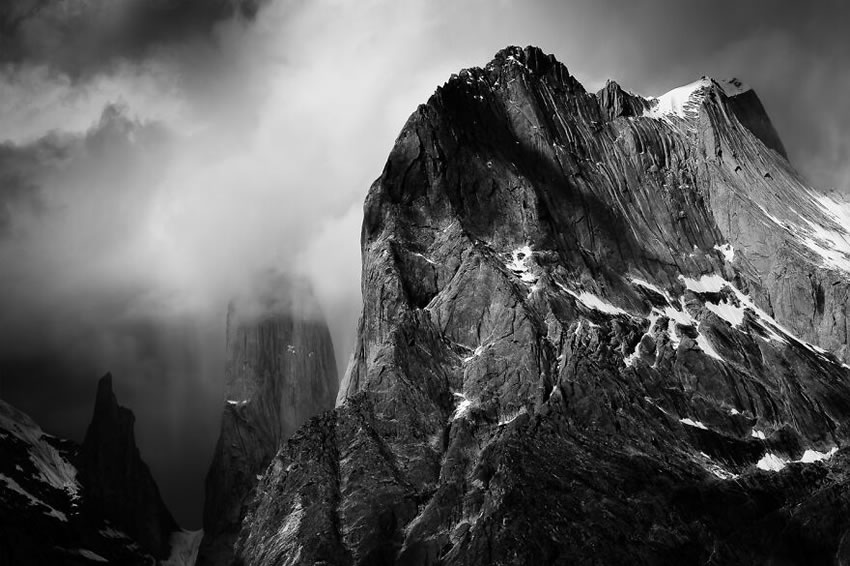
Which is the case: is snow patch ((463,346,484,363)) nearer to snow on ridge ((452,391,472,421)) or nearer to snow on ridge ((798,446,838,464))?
snow on ridge ((452,391,472,421))

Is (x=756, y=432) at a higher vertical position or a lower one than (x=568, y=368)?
lower

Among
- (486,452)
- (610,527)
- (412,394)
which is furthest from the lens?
(412,394)

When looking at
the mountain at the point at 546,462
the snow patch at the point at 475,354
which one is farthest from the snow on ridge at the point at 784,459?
the snow patch at the point at 475,354

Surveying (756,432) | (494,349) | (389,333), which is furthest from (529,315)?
(756,432)

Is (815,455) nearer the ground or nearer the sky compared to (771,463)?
nearer the sky

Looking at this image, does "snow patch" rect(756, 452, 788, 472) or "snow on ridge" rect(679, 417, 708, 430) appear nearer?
"snow patch" rect(756, 452, 788, 472)

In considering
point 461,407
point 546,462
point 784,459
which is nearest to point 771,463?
point 784,459

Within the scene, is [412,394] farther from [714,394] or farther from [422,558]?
[714,394]

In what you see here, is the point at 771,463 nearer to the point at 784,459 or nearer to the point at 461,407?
the point at 784,459

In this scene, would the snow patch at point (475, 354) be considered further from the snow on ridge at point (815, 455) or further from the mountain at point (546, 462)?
the snow on ridge at point (815, 455)

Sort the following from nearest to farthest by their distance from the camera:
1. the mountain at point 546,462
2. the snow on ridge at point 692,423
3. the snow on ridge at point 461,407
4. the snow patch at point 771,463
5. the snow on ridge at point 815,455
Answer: the mountain at point 546,462
the snow patch at point 771,463
the snow on ridge at point 461,407
the snow on ridge at point 692,423
the snow on ridge at point 815,455

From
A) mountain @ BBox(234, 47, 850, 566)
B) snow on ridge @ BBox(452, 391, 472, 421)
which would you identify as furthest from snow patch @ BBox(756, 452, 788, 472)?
snow on ridge @ BBox(452, 391, 472, 421)

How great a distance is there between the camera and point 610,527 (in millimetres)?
165625

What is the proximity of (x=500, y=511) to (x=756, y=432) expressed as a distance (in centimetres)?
4463
